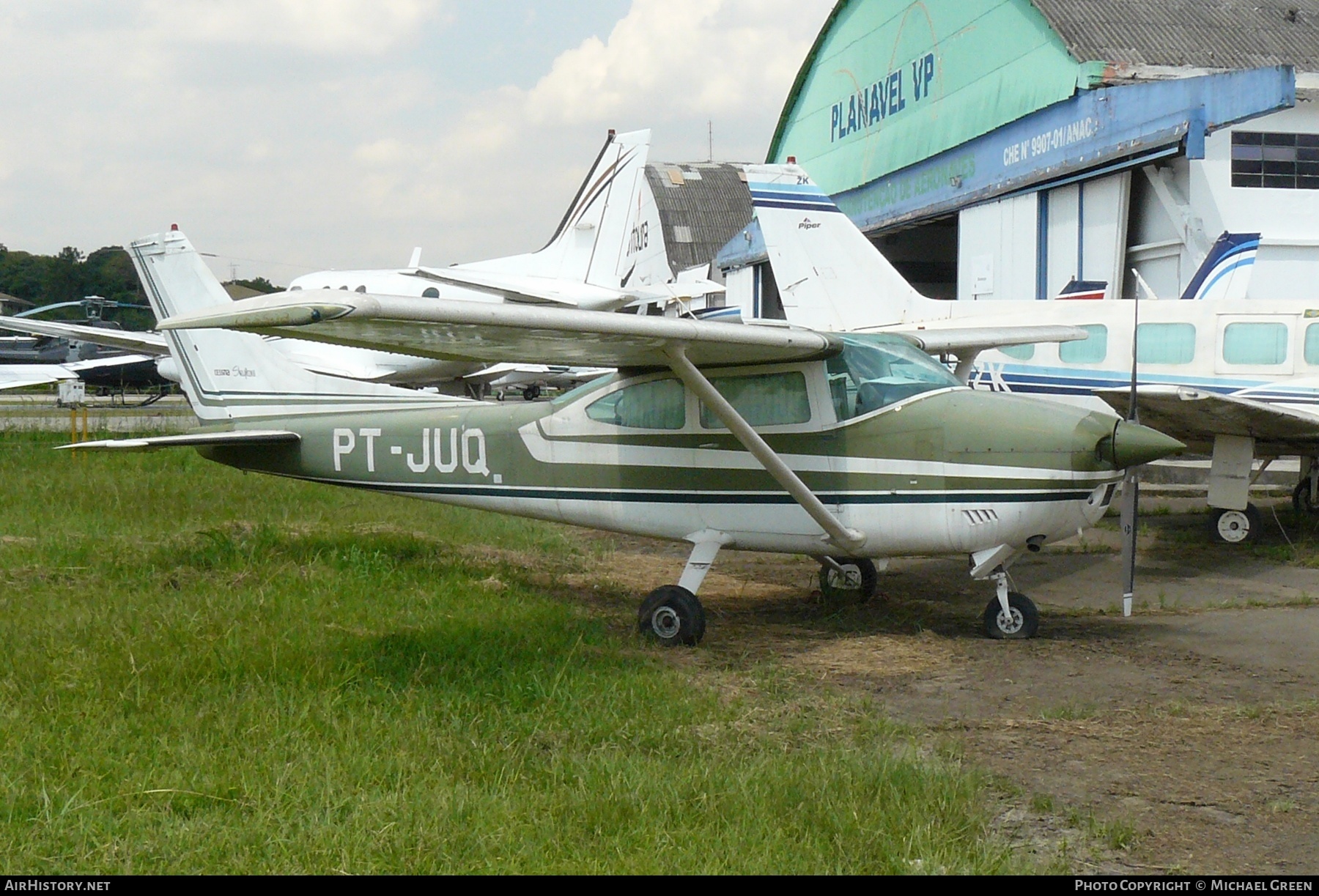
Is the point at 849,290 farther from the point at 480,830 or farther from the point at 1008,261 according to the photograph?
the point at 480,830

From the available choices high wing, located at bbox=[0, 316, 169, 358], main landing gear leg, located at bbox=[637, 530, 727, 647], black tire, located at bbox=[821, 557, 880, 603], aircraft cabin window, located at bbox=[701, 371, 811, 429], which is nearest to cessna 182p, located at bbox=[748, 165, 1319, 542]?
black tire, located at bbox=[821, 557, 880, 603]

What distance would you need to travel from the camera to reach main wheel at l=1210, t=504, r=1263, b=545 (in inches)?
439

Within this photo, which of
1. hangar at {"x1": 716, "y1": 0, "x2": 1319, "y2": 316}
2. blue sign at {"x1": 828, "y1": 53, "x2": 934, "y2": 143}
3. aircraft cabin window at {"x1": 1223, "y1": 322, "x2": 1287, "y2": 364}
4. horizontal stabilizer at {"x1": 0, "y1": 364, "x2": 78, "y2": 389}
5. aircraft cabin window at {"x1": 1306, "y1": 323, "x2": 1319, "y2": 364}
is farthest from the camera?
blue sign at {"x1": 828, "y1": 53, "x2": 934, "y2": 143}

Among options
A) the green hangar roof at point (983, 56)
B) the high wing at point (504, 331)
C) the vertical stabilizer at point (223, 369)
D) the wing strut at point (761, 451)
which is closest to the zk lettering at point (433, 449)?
the vertical stabilizer at point (223, 369)

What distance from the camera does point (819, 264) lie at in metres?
14.3

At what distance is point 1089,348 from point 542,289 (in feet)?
41.0

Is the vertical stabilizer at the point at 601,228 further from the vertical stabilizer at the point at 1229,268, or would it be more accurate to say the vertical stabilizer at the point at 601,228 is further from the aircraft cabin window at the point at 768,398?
the aircraft cabin window at the point at 768,398

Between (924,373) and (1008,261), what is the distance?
15.1 meters

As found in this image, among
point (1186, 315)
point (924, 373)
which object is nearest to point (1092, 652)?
point (924, 373)

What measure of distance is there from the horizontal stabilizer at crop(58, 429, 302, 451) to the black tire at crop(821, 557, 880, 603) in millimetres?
4126

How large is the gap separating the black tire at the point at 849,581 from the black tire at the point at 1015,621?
53.6 inches

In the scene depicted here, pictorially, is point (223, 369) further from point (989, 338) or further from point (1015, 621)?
point (989, 338)

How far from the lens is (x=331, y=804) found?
13.0 ft

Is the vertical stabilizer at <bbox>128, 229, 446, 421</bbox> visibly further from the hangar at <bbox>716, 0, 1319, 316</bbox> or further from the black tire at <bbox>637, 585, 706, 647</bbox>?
the hangar at <bbox>716, 0, 1319, 316</bbox>
